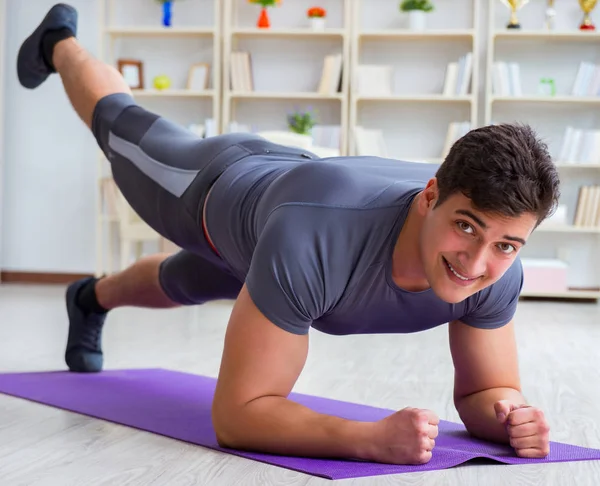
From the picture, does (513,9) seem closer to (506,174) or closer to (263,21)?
(263,21)

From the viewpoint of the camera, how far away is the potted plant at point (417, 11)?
5.64 metres

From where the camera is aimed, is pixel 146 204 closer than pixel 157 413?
No

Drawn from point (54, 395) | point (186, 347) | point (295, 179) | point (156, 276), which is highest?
point (295, 179)

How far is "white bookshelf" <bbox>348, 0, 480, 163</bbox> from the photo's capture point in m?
5.84

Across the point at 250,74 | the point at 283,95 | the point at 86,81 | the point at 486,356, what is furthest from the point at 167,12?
the point at 486,356

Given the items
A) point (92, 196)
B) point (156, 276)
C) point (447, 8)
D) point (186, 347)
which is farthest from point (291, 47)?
point (156, 276)

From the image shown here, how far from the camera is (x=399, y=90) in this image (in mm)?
5898

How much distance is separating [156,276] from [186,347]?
2.69 feet

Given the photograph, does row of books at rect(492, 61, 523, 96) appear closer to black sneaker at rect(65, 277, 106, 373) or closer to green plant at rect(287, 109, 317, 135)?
green plant at rect(287, 109, 317, 135)

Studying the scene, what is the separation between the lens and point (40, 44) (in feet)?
8.14

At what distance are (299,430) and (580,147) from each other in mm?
4553

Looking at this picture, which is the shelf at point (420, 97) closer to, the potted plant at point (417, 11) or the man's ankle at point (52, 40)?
the potted plant at point (417, 11)

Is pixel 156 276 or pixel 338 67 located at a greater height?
pixel 338 67

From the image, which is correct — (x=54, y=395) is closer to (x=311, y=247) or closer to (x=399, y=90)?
(x=311, y=247)
